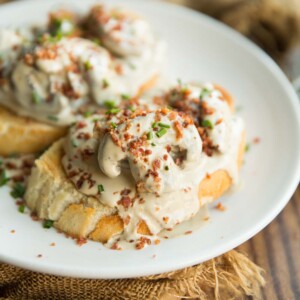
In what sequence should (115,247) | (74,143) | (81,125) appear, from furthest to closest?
(81,125)
(74,143)
(115,247)

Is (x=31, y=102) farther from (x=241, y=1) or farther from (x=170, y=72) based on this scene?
(x=241, y=1)

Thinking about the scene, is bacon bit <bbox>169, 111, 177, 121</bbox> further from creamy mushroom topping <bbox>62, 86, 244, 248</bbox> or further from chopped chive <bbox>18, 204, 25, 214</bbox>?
chopped chive <bbox>18, 204, 25, 214</bbox>

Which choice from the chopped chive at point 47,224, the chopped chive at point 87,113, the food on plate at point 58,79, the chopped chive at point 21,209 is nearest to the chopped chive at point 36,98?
the food on plate at point 58,79

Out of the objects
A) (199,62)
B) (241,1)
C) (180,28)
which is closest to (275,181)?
(199,62)

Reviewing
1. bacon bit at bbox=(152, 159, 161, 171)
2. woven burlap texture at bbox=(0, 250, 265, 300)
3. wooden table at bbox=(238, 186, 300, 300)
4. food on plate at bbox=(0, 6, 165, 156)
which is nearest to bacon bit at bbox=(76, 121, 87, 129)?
food on plate at bbox=(0, 6, 165, 156)

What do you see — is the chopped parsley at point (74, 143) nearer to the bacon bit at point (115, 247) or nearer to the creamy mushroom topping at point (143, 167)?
the creamy mushroom topping at point (143, 167)

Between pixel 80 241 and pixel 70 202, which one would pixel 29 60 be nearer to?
pixel 70 202

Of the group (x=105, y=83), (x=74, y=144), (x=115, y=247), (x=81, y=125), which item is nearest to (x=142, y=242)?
(x=115, y=247)
